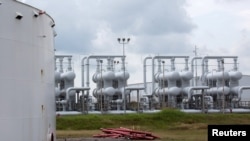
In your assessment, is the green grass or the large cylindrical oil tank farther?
the green grass

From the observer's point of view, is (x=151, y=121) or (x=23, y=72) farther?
(x=151, y=121)

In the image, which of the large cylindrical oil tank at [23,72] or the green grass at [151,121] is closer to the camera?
the large cylindrical oil tank at [23,72]

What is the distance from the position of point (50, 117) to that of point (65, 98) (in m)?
51.0

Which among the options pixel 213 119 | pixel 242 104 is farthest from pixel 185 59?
pixel 213 119

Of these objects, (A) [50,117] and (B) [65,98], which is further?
(B) [65,98]

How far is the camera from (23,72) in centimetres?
1107

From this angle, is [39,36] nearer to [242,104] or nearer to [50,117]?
[50,117]

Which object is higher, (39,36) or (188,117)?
(39,36)

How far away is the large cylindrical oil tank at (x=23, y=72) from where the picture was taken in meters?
10.4

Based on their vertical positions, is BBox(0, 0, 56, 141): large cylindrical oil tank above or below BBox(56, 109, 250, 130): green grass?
above

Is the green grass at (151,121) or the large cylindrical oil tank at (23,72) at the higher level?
the large cylindrical oil tank at (23,72)

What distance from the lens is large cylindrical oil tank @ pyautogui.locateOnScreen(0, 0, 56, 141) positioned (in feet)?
34.2

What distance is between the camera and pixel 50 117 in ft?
44.5

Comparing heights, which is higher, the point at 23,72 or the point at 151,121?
the point at 23,72
